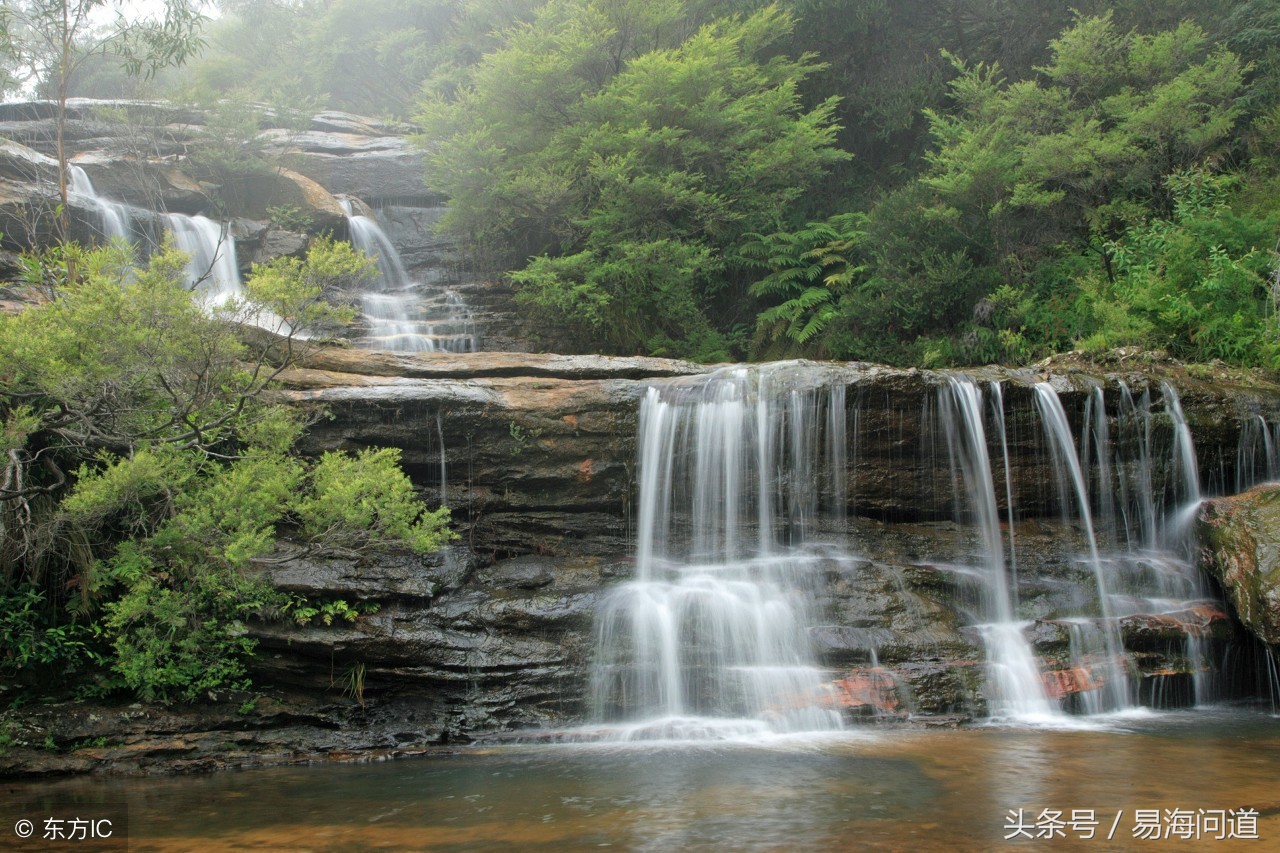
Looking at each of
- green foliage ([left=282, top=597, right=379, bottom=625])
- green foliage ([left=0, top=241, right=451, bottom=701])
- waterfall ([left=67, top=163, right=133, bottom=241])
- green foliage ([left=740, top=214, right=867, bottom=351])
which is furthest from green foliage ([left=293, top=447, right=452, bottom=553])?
waterfall ([left=67, top=163, right=133, bottom=241])

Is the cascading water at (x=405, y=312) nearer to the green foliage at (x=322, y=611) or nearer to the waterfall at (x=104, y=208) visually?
the waterfall at (x=104, y=208)

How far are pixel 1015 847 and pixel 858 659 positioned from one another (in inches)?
171

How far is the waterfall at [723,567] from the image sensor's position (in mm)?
9258

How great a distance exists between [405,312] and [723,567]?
9553 millimetres

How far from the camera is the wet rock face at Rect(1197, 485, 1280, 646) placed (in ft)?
30.7

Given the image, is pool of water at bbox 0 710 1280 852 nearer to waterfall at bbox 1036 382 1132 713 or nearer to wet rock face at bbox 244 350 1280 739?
waterfall at bbox 1036 382 1132 713

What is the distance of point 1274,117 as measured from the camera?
629 inches

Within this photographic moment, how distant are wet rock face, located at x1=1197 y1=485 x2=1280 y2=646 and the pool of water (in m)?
1.36

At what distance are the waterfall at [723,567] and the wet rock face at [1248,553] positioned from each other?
15.5ft

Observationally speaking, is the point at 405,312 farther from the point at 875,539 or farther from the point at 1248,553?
the point at 1248,553

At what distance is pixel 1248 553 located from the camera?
9.93 m

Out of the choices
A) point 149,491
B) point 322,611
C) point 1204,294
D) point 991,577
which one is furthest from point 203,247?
point 1204,294

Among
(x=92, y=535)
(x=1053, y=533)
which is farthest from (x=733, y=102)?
(x=92, y=535)

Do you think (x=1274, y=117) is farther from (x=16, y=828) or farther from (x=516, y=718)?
(x=16, y=828)
